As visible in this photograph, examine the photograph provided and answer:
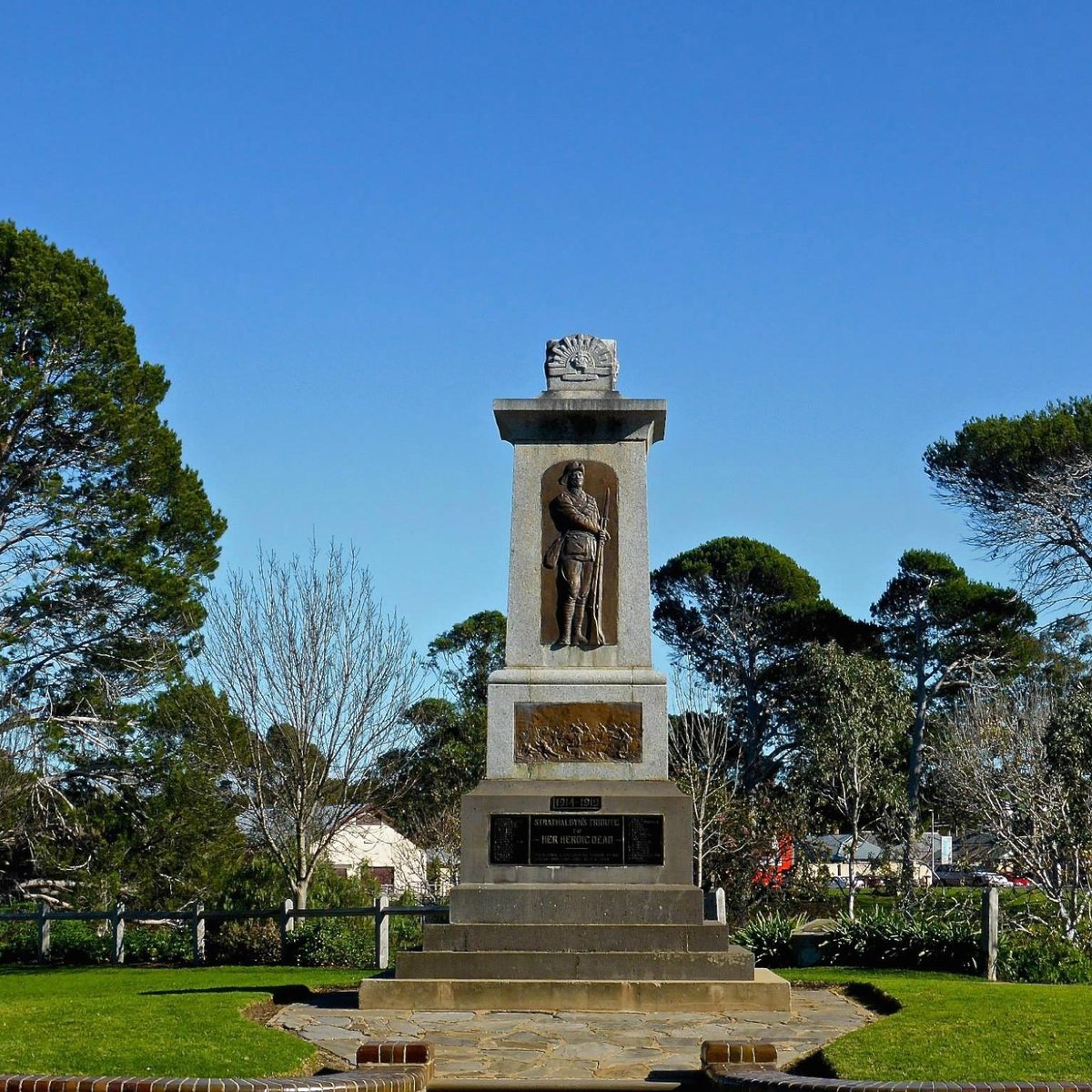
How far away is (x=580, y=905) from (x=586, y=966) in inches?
23.9

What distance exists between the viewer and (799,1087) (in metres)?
7.10

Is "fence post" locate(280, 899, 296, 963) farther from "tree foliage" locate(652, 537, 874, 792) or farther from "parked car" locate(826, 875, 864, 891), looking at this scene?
"tree foliage" locate(652, 537, 874, 792)

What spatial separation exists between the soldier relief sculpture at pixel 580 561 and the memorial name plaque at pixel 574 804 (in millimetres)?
1421

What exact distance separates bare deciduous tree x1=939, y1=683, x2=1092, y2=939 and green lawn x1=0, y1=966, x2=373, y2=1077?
1186 cm

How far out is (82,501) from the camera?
2755 centimetres

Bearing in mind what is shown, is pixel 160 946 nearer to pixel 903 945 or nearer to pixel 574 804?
pixel 903 945

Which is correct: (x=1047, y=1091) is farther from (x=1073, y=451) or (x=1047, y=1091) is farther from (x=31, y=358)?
(x=1073, y=451)

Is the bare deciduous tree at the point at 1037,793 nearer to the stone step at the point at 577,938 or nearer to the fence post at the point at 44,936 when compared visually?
the stone step at the point at 577,938

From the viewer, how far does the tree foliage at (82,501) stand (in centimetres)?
2694

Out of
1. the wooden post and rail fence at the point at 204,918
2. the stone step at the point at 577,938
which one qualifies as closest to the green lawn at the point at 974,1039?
the stone step at the point at 577,938

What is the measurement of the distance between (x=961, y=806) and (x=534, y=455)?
2091cm

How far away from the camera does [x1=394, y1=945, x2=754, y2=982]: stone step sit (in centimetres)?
1105

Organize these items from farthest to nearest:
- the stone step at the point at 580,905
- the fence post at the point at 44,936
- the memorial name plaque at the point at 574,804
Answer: the fence post at the point at 44,936
the memorial name plaque at the point at 574,804
the stone step at the point at 580,905

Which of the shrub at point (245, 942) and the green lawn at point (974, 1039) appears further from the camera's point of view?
the shrub at point (245, 942)
